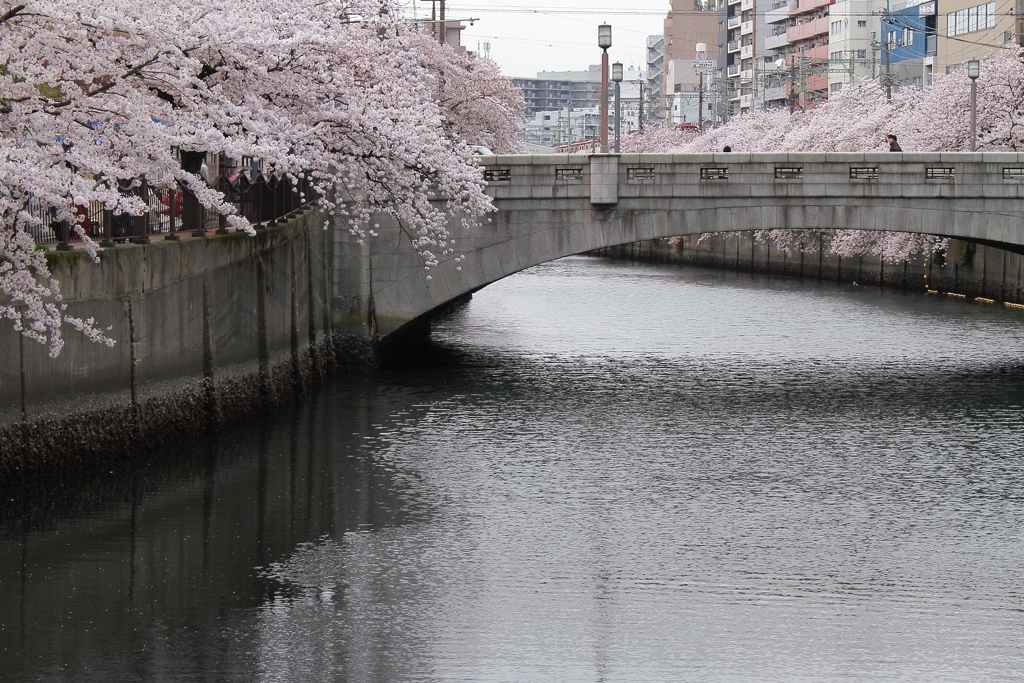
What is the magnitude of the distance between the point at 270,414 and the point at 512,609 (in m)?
10.9

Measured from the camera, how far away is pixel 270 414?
23.2m

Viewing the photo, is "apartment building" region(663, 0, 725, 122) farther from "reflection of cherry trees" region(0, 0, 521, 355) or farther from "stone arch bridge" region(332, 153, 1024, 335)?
"reflection of cherry trees" region(0, 0, 521, 355)

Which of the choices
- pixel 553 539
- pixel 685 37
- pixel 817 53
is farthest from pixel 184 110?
pixel 685 37

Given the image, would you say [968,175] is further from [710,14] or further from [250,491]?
[710,14]

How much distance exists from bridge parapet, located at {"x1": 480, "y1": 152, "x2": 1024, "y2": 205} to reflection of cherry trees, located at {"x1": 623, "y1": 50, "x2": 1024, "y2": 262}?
49.4 feet

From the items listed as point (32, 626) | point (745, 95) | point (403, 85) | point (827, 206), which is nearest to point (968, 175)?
point (827, 206)

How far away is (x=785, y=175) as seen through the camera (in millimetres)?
28328

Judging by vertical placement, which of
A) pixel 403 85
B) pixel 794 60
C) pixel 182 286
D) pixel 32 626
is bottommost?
pixel 32 626

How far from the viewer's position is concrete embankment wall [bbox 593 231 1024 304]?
42.2 m

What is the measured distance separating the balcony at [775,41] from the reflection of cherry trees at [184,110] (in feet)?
241

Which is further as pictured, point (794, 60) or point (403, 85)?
point (794, 60)

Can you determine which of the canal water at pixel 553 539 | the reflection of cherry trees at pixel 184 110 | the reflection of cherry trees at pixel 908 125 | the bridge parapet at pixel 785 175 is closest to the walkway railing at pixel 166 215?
the reflection of cherry trees at pixel 184 110

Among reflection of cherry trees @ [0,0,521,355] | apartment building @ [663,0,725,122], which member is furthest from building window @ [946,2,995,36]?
apartment building @ [663,0,725,122]

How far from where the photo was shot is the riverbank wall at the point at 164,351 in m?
17.2
